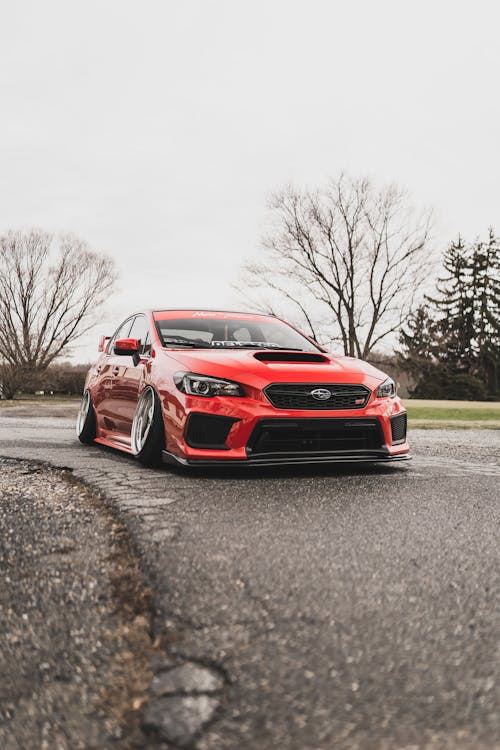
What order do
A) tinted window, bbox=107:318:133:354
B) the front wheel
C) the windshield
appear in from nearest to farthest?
the front wheel < the windshield < tinted window, bbox=107:318:133:354

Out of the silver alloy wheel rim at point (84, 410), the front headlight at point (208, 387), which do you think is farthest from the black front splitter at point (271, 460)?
the silver alloy wheel rim at point (84, 410)

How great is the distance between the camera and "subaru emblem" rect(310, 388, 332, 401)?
5.16 m

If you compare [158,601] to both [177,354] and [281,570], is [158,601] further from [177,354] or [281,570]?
[177,354]

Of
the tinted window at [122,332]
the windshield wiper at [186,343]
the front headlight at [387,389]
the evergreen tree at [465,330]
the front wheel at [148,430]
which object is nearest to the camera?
the front wheel at [148,430]

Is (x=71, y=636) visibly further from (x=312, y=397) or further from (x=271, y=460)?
(x=312, y=397)

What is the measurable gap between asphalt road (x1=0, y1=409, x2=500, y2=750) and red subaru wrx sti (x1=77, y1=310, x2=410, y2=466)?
0.53 metres

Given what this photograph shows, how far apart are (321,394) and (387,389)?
74cm

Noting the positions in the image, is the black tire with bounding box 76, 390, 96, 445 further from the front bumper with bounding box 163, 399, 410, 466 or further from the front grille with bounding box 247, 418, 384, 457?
the front grille with bounding box 247, 418, 384, 457

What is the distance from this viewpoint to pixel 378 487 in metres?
4.71

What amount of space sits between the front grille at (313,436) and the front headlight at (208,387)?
1.03ft

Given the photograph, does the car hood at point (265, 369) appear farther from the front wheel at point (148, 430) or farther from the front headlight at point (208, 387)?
the front wheel at point (148, 430)

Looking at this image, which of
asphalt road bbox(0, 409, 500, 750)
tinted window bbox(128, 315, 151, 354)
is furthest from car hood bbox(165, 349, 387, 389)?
asphalt road bbox(0, 409, 500, 750)

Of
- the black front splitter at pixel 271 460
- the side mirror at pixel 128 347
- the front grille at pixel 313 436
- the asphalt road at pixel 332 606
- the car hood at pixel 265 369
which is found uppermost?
the side mirror at pixel 128 347

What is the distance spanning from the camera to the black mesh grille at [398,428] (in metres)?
5.59
